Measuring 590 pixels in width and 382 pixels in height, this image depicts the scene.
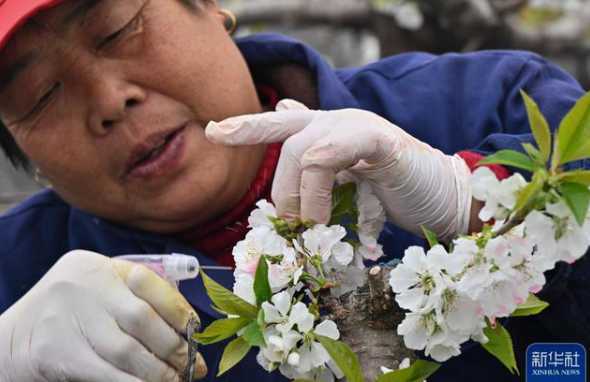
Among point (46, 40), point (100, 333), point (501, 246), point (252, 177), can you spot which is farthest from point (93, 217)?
point (501, 246)

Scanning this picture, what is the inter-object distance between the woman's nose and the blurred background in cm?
157

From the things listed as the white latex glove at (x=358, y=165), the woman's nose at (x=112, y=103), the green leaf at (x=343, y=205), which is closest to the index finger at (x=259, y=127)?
the white latex glove at (x=358, y=165)

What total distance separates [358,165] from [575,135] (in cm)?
31

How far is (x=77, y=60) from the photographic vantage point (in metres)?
1.45

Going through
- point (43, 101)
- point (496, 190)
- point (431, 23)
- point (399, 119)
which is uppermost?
point (496, 190)

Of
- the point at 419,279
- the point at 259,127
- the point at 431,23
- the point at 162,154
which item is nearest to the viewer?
the point at 419,279

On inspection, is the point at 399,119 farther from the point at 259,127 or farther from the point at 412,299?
the point at 412,299

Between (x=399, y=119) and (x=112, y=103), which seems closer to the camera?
(x=112, y=103)

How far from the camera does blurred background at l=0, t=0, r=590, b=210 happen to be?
3135 mm

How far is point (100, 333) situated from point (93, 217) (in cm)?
58

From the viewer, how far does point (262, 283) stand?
939 millimetres

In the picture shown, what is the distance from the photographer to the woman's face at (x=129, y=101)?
4.78 feet

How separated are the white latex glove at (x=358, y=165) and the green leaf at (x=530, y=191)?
264 mm

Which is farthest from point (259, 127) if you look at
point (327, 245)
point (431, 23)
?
point (431, 23)
